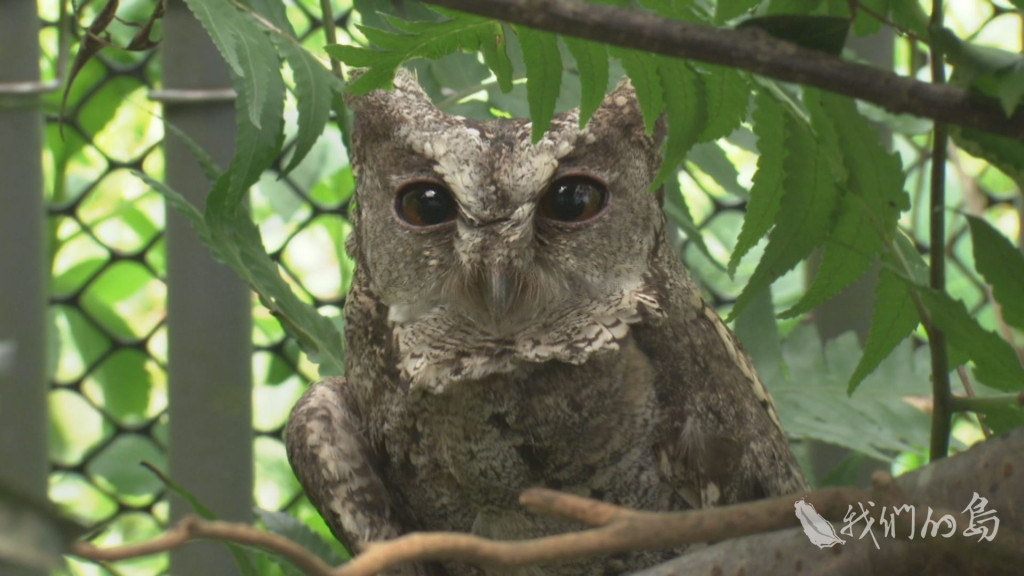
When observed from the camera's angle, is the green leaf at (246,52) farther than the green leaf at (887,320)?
Yes

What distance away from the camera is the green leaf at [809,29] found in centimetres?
46

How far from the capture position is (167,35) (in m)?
1.39

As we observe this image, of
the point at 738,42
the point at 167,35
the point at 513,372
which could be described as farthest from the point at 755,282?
the point at 167,35

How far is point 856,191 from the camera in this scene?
0.65 m

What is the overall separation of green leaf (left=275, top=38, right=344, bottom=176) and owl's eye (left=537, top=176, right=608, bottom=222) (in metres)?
0.25

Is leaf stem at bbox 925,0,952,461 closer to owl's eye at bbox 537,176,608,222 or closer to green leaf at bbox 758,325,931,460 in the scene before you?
owl's eye at bbox 537,176,608,222

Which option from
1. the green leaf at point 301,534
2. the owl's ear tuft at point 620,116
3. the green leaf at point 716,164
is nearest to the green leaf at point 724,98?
the owl's ear tuft at point 620,116

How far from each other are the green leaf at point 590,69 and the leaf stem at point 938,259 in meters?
0.22

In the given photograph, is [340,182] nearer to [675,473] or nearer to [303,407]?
[303,407]

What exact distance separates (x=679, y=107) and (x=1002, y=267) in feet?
0.76

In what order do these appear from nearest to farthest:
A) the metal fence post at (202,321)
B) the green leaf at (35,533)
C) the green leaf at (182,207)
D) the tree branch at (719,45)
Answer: the green leaf at (35,533)
the tree branch at (719,45)
the green leaf at (182,207)
the metal fence post at (202,321)

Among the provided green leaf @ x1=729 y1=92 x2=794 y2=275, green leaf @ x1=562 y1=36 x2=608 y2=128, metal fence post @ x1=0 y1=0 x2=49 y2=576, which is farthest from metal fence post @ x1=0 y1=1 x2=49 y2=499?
green leaf @ x1=729 y1=92 x2=794 y2=275

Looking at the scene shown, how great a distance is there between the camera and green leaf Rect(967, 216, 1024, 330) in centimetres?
58

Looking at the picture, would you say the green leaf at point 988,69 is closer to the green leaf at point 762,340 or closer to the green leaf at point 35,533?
the green leaf at point 35,533
